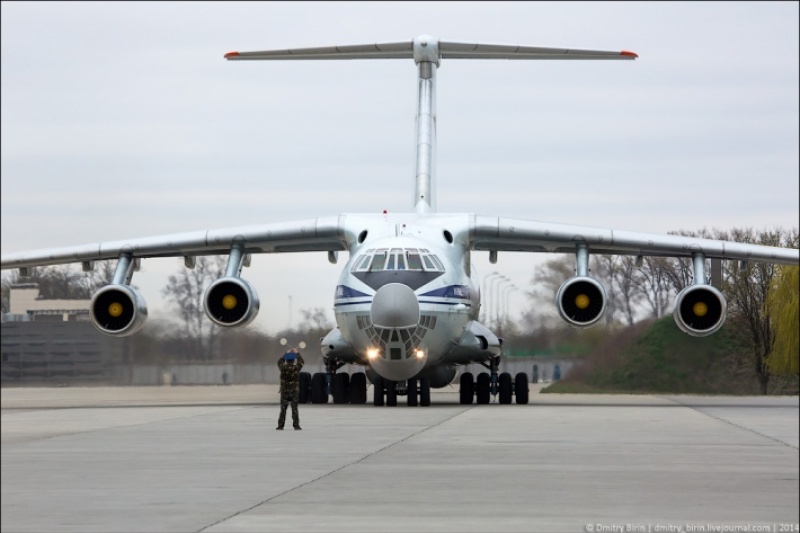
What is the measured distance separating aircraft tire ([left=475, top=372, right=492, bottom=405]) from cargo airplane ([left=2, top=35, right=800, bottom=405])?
26 millimetres

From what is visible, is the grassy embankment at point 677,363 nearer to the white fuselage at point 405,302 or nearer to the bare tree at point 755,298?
the bare tree at point 755,298

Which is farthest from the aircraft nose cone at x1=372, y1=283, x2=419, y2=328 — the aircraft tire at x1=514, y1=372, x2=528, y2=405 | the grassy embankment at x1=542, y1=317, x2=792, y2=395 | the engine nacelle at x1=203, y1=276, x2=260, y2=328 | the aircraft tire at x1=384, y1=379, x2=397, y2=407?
the grassy embankment at x1=542, y1=317, x2=792, y2=395

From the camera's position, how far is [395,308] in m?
21.7

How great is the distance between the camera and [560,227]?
24422mm

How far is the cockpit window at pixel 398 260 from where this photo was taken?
22.5 meters

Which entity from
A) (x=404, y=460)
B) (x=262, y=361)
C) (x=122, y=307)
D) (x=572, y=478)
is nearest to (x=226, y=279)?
(x=122, y=307)

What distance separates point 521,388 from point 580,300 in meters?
3.34

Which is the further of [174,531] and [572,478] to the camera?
[572,478]

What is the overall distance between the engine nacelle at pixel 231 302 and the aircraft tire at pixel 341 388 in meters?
2.70

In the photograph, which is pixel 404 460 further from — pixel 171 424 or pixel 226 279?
pixel 226 279

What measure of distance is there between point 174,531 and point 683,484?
4.21m

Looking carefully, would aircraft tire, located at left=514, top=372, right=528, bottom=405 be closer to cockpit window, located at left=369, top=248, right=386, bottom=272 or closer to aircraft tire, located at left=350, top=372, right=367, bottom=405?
aircraft tire, located at left=350, top=372, right=367, bottom=405

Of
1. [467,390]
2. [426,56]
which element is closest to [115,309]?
[467,390]

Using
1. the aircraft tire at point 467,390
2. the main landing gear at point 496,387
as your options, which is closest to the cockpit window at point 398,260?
the main landing gear at point 496,387
